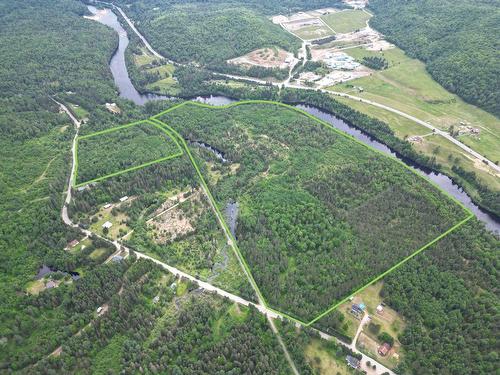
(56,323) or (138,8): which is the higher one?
(138,8)

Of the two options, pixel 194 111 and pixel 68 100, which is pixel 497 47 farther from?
pixel 68 100

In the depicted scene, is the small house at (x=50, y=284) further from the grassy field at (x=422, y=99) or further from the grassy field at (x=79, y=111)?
the grassy field at (x=422, y=99)

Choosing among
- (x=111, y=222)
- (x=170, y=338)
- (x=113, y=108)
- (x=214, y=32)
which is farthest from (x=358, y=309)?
(x=214, y=32)

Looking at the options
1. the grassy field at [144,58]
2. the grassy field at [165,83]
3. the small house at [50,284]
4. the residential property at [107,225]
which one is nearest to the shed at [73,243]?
the residential property at [107,225]

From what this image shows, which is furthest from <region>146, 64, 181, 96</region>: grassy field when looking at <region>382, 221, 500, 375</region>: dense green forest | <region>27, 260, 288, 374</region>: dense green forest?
<region>382, 221, 500, 375</region>: dense green forest

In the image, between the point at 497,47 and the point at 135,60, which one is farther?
the point at 135,60

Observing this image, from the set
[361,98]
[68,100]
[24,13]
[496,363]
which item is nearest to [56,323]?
[496,363]

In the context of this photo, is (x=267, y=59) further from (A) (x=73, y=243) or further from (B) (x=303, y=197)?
(A) (x=73, y=243)

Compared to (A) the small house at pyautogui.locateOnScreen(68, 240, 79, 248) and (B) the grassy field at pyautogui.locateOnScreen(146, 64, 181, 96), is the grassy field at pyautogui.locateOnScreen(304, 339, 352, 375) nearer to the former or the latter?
(A) the small house at pyautogui.locateOnScreen(68, 240, 79, 248)
